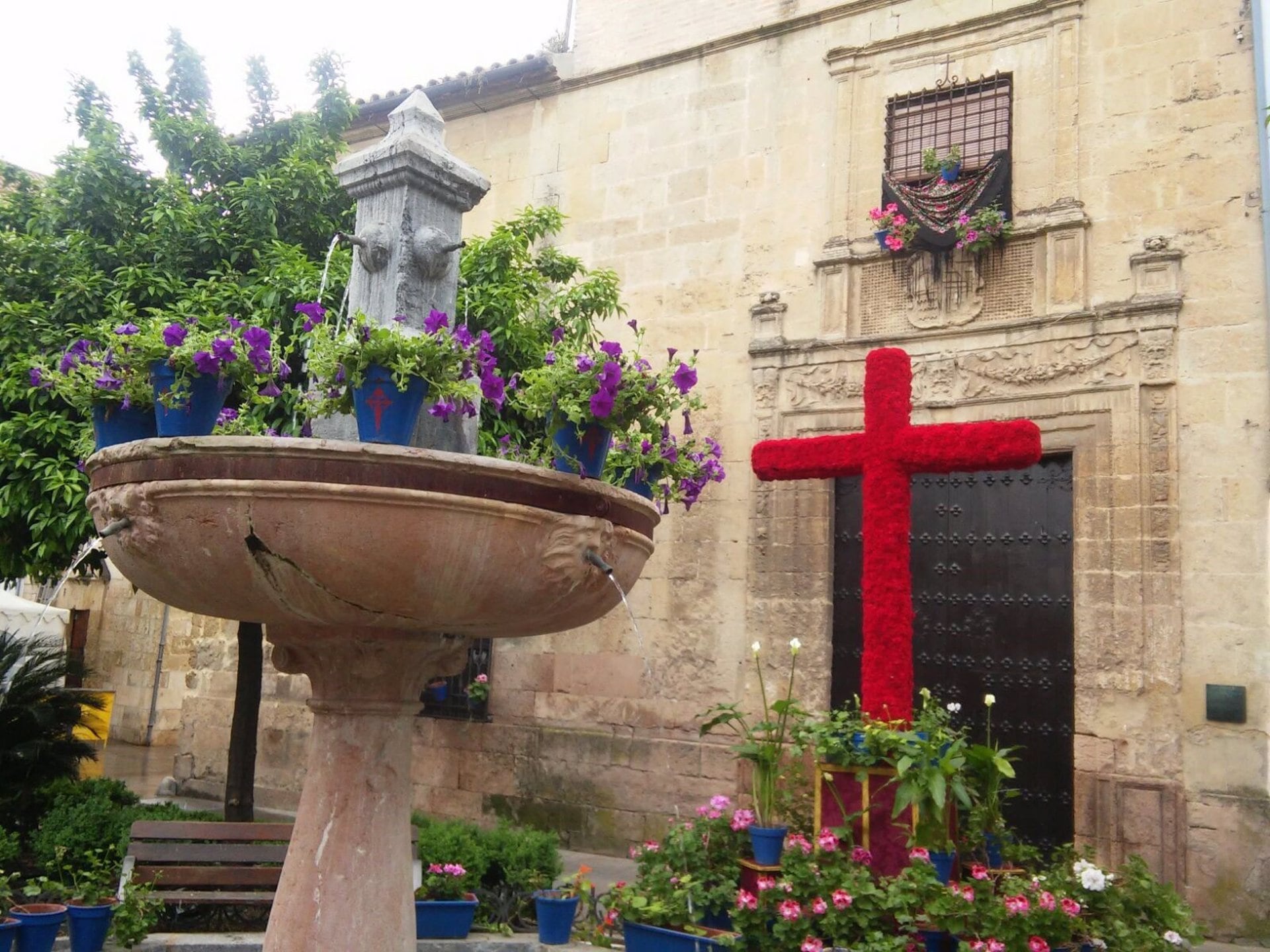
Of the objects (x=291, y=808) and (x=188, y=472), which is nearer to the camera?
(x=188, y=472)

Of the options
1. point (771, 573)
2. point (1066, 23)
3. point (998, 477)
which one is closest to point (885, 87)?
point (1066, 23)

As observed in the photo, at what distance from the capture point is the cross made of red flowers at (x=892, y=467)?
505 cm

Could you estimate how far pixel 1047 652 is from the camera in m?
7.40

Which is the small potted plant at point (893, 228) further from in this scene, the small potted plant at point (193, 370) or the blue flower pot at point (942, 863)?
the small potted plant at point (193, 370)

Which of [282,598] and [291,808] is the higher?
[282,598]

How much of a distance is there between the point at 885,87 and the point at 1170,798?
5.53 metres

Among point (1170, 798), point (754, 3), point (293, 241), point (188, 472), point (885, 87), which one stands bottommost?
point (1170, 798)

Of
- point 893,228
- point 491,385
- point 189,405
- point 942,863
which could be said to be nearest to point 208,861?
point 189,405

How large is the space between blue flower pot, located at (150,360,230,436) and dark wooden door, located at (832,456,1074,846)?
5.79m

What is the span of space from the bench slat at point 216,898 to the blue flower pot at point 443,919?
2.22 feet

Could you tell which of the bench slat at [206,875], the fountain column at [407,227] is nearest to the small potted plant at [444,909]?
the bench slat at [206,875]

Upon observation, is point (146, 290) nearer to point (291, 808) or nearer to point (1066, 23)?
point (291, 808)

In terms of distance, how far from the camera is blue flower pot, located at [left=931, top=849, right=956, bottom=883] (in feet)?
14.5

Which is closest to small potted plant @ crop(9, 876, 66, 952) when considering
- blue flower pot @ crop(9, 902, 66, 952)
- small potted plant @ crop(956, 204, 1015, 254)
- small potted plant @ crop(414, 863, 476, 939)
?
blue flower pot @ crop(9, 902, 66, 952)
